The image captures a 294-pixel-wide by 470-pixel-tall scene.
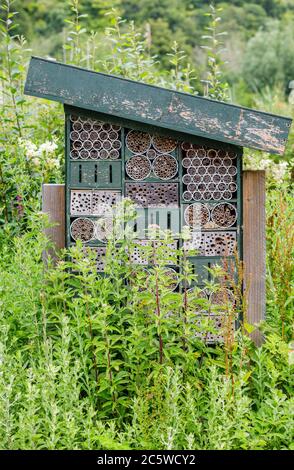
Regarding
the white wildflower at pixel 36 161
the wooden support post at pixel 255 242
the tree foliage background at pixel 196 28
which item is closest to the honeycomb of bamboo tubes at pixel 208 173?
the wooden support post at pixel 255 242

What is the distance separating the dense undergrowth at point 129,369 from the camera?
375cm

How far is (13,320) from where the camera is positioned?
4770 mm

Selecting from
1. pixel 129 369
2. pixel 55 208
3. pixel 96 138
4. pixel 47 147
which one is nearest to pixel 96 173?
pixel 96 138

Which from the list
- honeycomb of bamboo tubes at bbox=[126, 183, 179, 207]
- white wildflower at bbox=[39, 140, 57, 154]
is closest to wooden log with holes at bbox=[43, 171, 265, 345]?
honeycomb of bamboo tubes at bbox=[126, 183, 179, 207]

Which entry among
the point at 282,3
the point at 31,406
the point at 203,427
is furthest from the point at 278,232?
the point at 282,3

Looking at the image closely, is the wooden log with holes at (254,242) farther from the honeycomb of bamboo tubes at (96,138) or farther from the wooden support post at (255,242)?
the honeycomb of bamboo tubes at (96,138)

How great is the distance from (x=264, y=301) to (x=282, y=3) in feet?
97.4

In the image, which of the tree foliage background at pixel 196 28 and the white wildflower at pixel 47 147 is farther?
the tree foliage background at pixel 196 28

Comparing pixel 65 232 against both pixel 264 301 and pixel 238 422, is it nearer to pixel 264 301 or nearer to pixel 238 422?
pixel 264 301

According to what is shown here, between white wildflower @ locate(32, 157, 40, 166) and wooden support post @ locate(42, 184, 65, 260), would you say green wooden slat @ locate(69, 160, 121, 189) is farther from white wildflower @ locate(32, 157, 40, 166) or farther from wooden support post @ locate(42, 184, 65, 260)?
white wildflower @ locate(32, 157, 40, 166)

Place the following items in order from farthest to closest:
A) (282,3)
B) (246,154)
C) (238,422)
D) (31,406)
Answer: (282,3) < (246,154) < (238,422) < (31,406)

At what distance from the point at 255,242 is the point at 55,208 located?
1331 mm

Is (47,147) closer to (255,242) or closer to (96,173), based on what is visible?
(96,173)

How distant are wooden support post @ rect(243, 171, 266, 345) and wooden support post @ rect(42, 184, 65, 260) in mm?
1198
